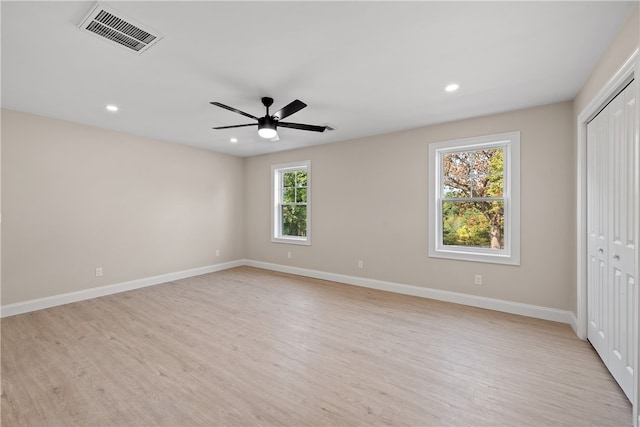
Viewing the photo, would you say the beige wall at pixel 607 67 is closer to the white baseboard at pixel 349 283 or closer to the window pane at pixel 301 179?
the white baseboard at pixel 349 283

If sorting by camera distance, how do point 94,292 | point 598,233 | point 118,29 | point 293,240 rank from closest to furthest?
point 118,29
point 598,233
point 94,292
point 293,240

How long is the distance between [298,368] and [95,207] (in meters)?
3.97

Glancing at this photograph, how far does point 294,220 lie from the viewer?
589 centimetres

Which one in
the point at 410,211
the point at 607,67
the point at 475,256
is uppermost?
the point at 607,67

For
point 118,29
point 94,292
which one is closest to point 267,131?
point 118,29

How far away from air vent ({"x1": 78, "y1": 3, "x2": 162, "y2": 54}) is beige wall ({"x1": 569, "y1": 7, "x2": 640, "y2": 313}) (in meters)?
3.16

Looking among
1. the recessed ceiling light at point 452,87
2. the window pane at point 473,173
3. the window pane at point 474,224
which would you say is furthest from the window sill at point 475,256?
the recessed ceiling light at point 452,87

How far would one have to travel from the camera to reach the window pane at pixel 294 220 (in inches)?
226

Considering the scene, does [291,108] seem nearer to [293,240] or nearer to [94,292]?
[293,240]

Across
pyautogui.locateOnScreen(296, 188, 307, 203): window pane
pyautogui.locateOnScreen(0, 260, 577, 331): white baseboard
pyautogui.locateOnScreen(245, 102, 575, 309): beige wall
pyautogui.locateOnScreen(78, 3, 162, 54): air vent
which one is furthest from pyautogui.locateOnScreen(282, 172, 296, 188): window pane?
pyautogui.locateOnScreen(78, 3, 162, 54): air vent

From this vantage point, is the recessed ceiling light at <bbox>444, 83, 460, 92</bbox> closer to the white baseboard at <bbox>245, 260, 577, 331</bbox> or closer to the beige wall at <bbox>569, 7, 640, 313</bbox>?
the beige wall at <bbox>569, 7, 640, 313</bbox>

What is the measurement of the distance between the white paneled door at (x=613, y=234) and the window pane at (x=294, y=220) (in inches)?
168

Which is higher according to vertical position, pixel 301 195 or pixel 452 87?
pixel 452 87

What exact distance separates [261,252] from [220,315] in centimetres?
281
